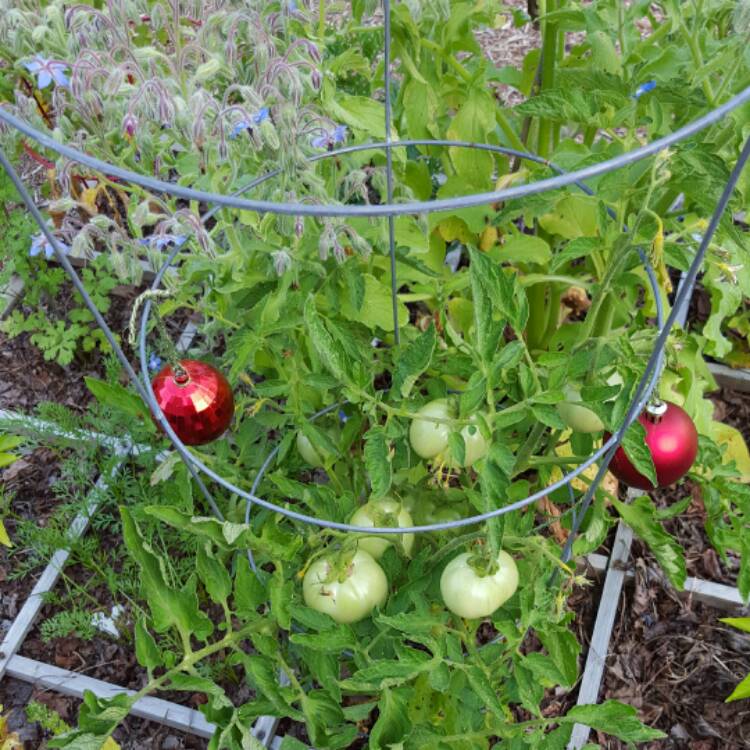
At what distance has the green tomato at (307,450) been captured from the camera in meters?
1.44

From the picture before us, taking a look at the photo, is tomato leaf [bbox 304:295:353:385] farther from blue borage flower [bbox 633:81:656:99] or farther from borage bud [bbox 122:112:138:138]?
blue borage flower [bbox 633:81:656:99]

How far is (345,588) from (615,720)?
0.40 m

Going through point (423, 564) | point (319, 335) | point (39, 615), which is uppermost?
point (319, 335)

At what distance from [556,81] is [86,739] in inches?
55.4

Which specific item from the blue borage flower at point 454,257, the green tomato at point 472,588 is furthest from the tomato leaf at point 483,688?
the blue borage flower at point 454,257

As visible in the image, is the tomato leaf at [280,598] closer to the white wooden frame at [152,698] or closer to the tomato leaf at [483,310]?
the tomato leaf at [483,310]

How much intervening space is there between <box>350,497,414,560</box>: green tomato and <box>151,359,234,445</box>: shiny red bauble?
25 cm

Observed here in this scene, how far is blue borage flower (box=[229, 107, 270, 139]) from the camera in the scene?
1.02 metres

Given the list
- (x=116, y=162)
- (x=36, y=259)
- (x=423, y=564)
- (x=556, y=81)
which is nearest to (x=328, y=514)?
(x=423, y=564)

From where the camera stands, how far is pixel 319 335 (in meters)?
1.10

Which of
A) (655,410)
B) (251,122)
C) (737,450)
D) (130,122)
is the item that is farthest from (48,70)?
(737,450)

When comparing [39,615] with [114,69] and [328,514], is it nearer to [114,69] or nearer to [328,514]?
[328,514]

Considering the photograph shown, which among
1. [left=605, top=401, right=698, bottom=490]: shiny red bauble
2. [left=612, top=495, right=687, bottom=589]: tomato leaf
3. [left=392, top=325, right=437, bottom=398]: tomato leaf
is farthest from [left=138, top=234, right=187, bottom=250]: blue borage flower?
[left=612, top=495, right=687, bottom=589]: tomato leaf

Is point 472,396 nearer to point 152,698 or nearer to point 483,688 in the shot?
point 483,688
